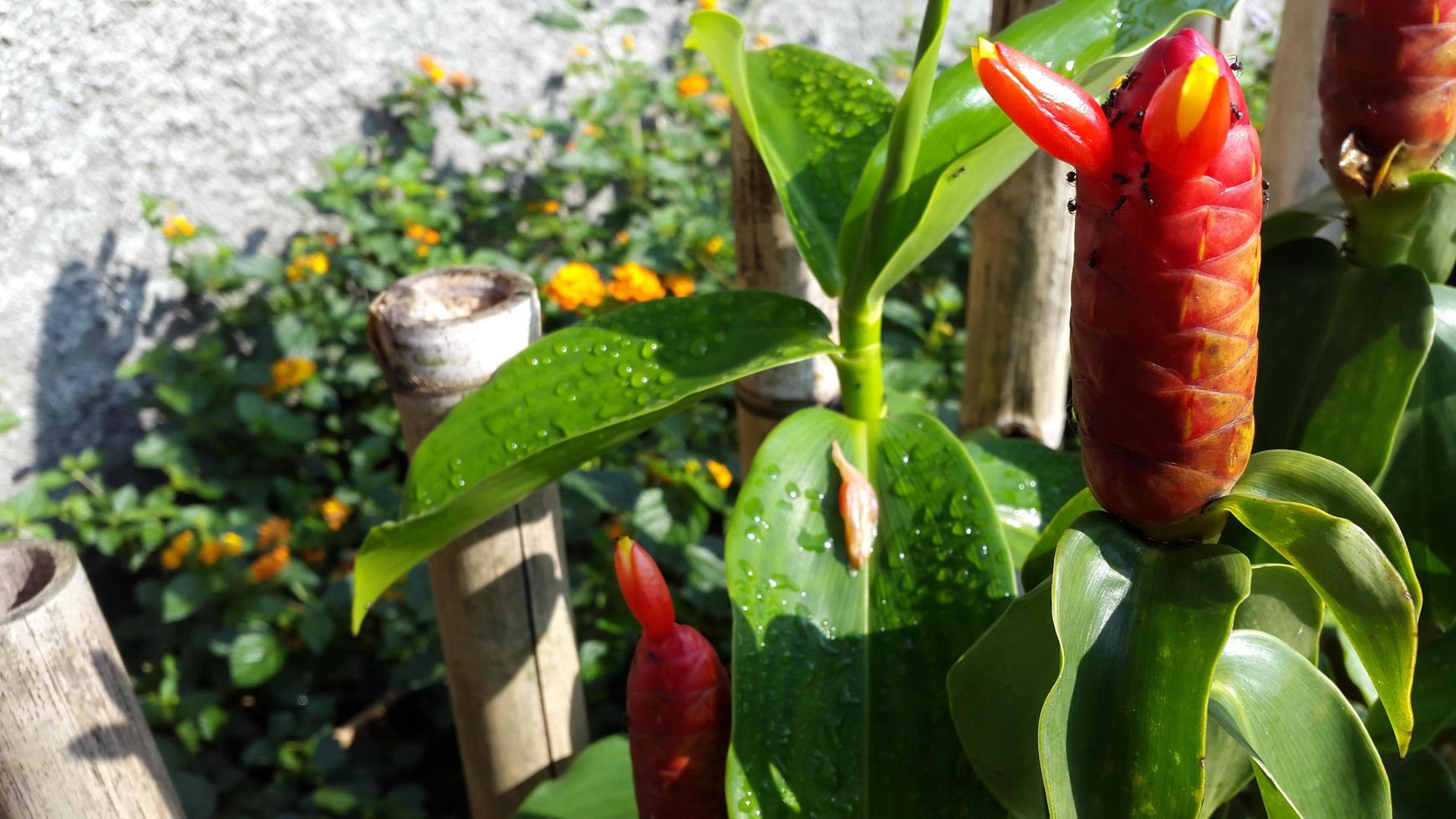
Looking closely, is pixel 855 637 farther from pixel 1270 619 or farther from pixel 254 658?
pixel 254 658

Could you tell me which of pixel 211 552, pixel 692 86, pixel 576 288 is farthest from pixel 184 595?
pixel 692 86

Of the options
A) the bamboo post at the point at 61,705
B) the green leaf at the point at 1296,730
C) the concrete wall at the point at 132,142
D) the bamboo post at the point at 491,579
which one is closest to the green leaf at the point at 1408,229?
the green leaf at the point at 1296,730

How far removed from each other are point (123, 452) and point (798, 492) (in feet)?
5.25

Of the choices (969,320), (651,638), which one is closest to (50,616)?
(651,638)

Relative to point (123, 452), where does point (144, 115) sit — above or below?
above

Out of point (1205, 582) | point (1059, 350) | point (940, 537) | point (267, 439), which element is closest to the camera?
point (1205, 582)

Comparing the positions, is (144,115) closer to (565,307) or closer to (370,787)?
(565,307)

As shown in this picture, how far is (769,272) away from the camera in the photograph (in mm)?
1014

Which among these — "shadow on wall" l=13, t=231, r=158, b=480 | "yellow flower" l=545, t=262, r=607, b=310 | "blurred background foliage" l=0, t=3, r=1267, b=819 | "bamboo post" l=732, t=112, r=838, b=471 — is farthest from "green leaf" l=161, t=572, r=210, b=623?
"bamboo post" l=732, t=112, r=838, b=471

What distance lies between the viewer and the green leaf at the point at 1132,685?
1.64 ft

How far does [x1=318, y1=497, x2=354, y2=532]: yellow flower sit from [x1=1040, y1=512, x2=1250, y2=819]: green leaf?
1384 millimetres

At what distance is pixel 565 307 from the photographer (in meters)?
1.57

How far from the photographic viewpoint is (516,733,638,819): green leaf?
38.7 inches

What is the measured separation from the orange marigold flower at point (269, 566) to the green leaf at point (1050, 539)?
1.21 metres
